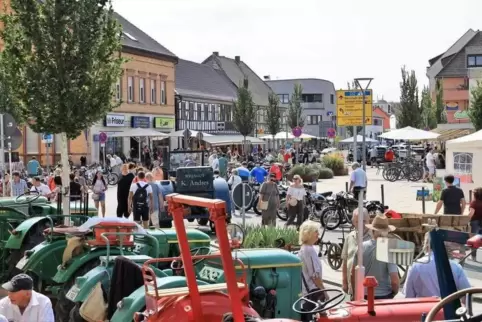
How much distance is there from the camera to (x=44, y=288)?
972 cm

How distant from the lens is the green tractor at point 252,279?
24.1ft

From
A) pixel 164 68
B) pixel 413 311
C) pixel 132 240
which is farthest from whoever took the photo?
pixel 164 68

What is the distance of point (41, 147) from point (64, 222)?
100.0 feet

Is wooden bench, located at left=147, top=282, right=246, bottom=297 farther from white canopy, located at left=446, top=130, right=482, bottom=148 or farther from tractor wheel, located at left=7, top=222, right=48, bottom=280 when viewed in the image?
white canopy, located at left=446, top=130, right=482, bottom=148

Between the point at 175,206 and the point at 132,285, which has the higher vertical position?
Answer: the point at 175,206

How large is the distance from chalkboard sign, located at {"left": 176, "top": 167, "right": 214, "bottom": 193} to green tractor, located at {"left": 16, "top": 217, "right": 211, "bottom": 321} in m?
8.29

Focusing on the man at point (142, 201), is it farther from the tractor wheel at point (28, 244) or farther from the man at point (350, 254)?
the man at point (350, 254)

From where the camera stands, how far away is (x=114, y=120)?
46750mm

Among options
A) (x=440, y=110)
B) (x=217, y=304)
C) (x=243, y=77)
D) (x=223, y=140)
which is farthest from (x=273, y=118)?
(x=217, y=304)

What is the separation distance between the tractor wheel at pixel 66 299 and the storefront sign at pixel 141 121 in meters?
41.3

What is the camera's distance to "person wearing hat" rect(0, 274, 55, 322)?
6.04m

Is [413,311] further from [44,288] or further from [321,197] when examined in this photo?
[321,197]

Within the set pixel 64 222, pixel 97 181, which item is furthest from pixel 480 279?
pixel 97 181

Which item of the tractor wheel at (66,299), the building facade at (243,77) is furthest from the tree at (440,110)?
the tractor wheel at (66,299)
